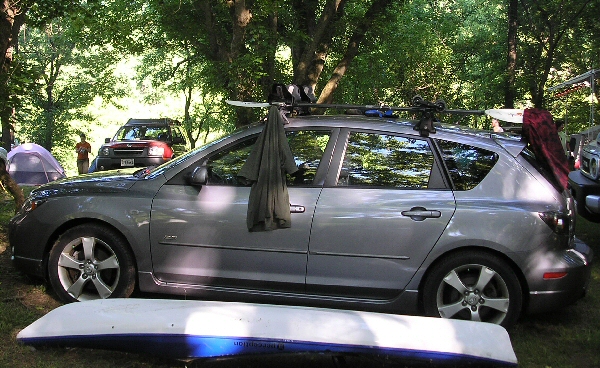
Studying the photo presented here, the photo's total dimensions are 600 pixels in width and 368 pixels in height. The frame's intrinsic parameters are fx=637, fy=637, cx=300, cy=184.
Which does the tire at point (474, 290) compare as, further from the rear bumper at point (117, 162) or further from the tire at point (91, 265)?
the rear bumper at point (117, 162)

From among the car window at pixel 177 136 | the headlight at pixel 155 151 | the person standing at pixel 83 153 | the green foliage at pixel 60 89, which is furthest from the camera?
the green foliage at pixel 60 89

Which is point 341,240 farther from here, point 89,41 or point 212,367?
point 89,41

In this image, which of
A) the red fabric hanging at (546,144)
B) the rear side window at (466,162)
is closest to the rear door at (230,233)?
the rear side window at (466,162)

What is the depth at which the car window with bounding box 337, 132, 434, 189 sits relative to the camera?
4996 mm

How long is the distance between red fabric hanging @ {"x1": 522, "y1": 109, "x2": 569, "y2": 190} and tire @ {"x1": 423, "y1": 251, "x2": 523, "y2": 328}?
0.90m

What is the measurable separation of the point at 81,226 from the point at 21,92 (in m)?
2.83

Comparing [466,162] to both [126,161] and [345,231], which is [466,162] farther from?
[126,161]

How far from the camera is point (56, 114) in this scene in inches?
1300

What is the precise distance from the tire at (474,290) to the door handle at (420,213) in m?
0.35

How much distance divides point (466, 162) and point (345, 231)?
1107 millimetres

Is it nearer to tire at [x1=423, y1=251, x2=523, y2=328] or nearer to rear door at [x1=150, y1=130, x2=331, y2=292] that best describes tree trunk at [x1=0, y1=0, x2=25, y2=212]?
rear door at [x1=150, y1=130, x2=331, y2=292]

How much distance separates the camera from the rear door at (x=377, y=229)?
4.83 meters

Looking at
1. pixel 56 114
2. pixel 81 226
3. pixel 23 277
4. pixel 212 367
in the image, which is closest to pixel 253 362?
pixel 212 367

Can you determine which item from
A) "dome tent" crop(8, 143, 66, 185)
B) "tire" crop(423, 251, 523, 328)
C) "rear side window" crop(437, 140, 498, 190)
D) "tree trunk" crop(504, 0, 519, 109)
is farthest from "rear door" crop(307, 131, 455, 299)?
"tree trunk" crop(504, 0, 519, 109)
